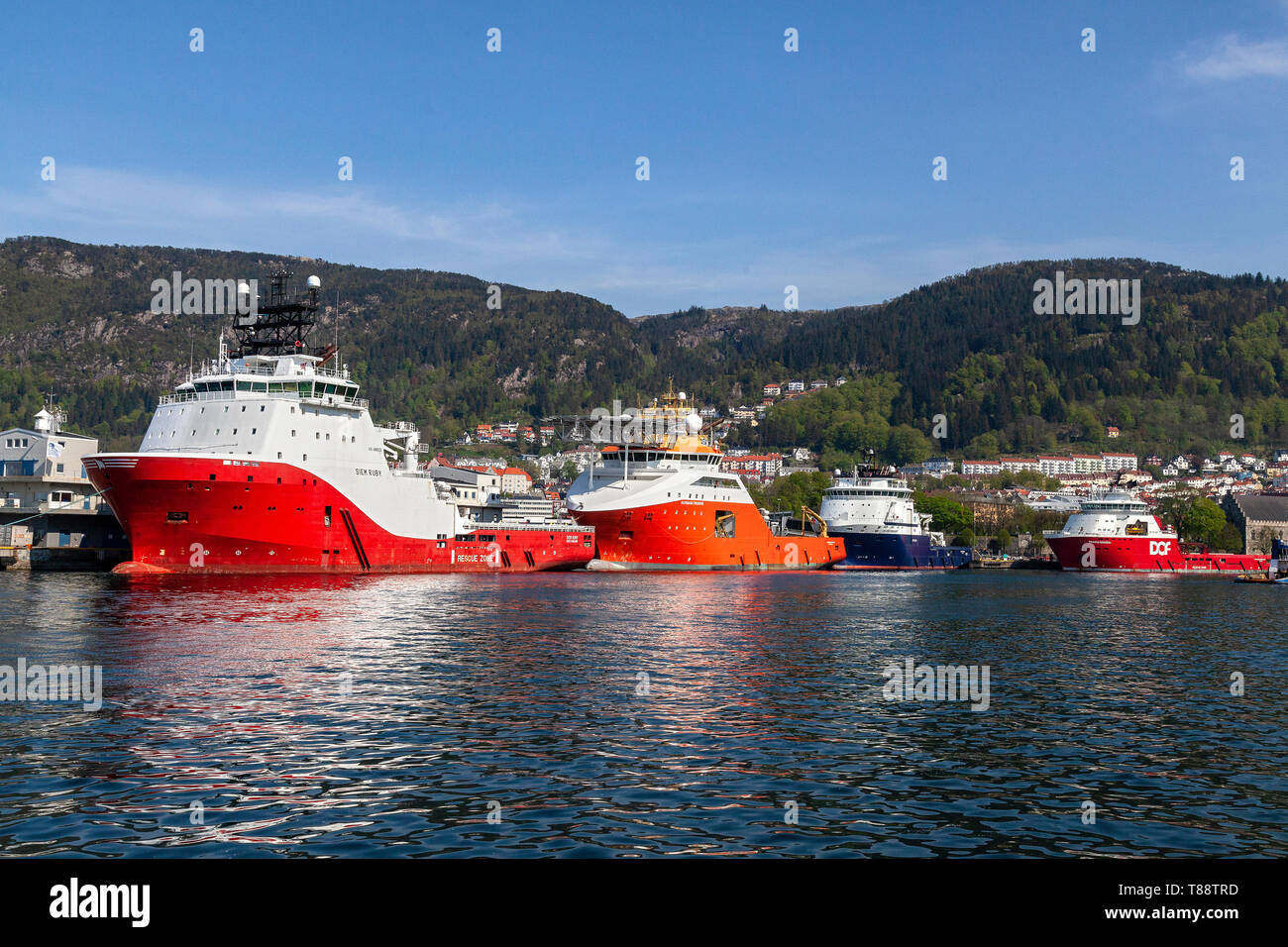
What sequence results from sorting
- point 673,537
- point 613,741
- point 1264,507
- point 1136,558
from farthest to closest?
point 1264,507 < point 1136,558 < point 673,537 < point 613,741

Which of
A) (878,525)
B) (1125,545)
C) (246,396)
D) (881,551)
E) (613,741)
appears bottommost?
(881,551)

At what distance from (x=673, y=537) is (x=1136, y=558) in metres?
61.1

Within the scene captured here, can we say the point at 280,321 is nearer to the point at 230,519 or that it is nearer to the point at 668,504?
the point at 230,519

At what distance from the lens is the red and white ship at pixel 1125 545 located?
114625 mm

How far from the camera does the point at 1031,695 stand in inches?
1013

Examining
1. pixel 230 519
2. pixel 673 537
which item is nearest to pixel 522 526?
pixel 673 537

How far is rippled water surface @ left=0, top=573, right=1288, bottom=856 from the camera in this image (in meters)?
13.7

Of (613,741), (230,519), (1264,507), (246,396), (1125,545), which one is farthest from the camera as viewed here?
(1264,507)

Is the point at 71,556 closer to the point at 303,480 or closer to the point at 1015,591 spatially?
the point at 303,480

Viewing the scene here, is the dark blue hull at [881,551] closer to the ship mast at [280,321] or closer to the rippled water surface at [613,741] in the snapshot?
the ship mast at [280,321]

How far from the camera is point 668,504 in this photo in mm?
82812
